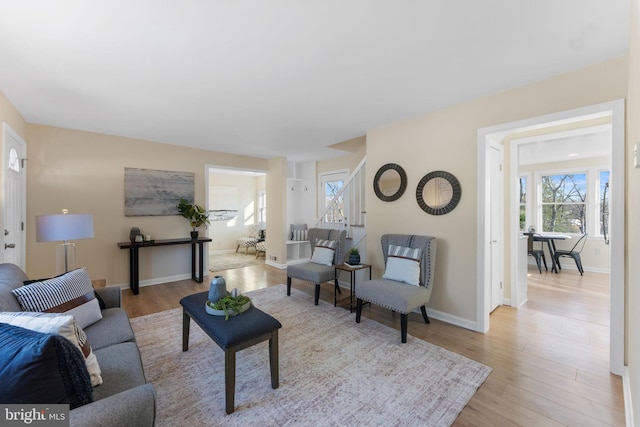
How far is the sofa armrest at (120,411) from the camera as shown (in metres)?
0.92

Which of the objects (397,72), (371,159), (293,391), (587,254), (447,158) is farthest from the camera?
(587,254)

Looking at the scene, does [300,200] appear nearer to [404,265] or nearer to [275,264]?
[275,264]

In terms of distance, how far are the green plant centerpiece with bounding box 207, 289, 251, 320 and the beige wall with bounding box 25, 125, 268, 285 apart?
3262 millimetres

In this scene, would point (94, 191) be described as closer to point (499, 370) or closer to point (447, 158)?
point (447, 158)

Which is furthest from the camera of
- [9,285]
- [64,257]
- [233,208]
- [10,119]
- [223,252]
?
[233,208]

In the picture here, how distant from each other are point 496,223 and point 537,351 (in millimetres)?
1430

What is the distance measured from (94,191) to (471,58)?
16.8 ft

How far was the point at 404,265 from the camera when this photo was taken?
3045 millimetres

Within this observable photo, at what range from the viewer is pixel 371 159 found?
3.93m

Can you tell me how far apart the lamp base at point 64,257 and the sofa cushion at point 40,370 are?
216cm

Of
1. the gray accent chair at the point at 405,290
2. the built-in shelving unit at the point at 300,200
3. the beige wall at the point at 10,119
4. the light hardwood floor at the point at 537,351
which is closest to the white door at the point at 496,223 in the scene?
the light hardwood floor at the point at 537,351

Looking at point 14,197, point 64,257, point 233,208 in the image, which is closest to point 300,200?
point 233,208

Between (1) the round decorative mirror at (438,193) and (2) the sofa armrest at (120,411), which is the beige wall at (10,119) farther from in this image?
(1) the round decorative mirror at (438,193)

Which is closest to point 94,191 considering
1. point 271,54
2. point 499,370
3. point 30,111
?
point 30,111
